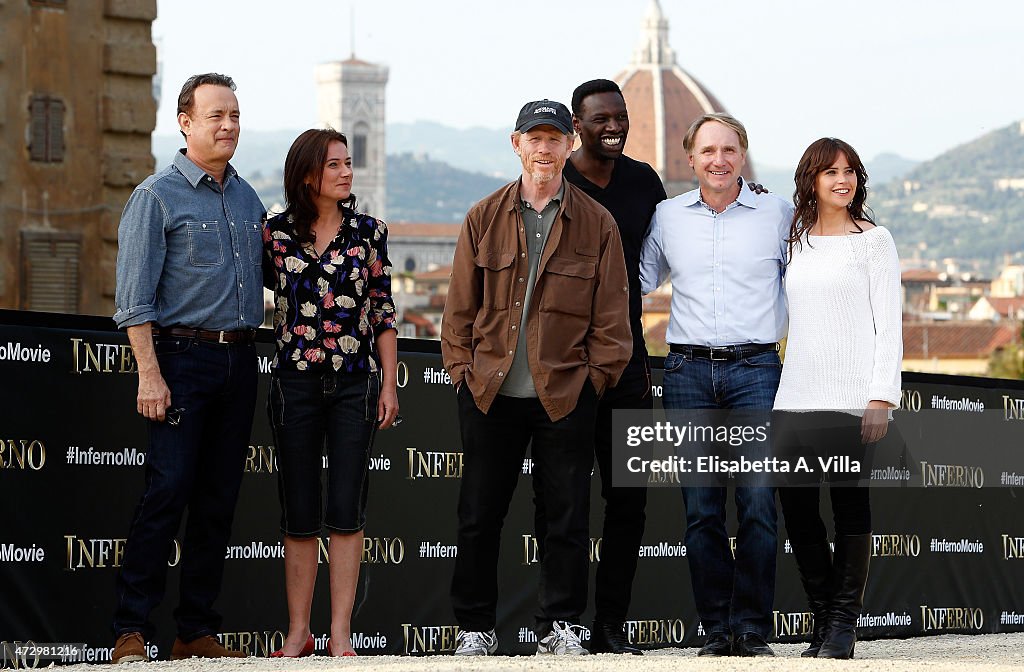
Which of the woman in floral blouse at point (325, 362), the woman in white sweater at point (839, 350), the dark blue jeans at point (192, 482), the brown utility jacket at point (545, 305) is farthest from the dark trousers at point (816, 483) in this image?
the dark blue jeans at point (192, 482)

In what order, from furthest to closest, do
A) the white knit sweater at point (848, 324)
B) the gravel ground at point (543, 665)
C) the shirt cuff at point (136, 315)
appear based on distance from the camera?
the white knit sweater at point (848, 324) → the shirt cuff at point (136, 315) → the gravel ground at point (543, 665)

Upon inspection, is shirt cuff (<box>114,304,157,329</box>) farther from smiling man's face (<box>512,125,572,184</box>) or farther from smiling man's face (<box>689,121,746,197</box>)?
smiling man's face (<box>689,121,746,197</box>)

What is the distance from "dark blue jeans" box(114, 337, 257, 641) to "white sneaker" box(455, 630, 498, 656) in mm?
925

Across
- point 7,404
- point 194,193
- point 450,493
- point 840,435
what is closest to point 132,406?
point 7,404

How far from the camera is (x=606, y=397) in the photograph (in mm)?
5918

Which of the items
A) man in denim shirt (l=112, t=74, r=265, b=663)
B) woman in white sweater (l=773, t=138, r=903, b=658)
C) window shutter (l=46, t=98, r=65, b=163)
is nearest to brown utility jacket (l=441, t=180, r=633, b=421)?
woman in white sweater (l=773, t=138, r=903, b=658)

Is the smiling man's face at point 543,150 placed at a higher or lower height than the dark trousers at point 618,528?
higher

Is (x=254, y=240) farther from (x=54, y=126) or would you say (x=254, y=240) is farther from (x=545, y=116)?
(x=54, y=126)

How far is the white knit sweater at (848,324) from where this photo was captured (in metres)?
5.80

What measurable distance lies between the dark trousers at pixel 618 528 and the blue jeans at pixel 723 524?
0.15m

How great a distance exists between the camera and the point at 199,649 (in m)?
5.83

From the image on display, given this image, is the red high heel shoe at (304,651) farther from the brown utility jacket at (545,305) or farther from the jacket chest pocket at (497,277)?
the jacket chest pocket at (497,277)

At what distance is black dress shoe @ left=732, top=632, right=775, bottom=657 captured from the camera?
5910 mm

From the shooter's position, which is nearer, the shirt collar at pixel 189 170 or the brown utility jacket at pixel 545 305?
the brown utility jacket at pixel 545 305
